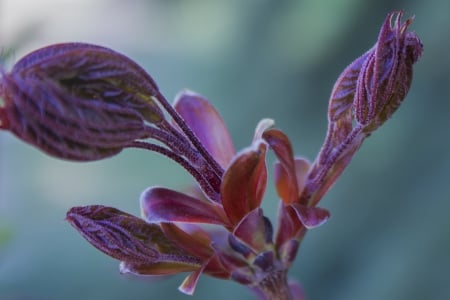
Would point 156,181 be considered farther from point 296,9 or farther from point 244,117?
point 296,9

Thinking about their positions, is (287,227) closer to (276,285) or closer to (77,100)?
(276,285)

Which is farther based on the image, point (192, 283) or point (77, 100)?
point (192, 283)

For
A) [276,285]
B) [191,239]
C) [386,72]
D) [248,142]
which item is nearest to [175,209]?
[191,239]

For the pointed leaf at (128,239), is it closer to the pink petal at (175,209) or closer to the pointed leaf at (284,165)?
the pink petal at (175,209)

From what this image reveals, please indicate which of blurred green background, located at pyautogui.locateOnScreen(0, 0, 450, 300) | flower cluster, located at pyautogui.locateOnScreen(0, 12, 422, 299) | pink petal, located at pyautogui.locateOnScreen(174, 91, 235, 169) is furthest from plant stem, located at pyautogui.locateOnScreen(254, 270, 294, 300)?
blurred green background, located at pyautogui.locateOnScreen(0, 0, 450, 300)

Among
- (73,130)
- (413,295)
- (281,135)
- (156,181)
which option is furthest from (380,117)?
(156,181)

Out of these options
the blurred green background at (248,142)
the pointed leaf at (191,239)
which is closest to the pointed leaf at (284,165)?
the pointed leaf at (191,239)

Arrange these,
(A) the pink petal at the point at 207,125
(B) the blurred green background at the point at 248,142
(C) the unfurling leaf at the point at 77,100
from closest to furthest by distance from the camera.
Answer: (C) the unfurling leaf at the point at 77,100
(A) the pink petal at the point at 207,125
(B) the blurred green background at the point at 248,142
